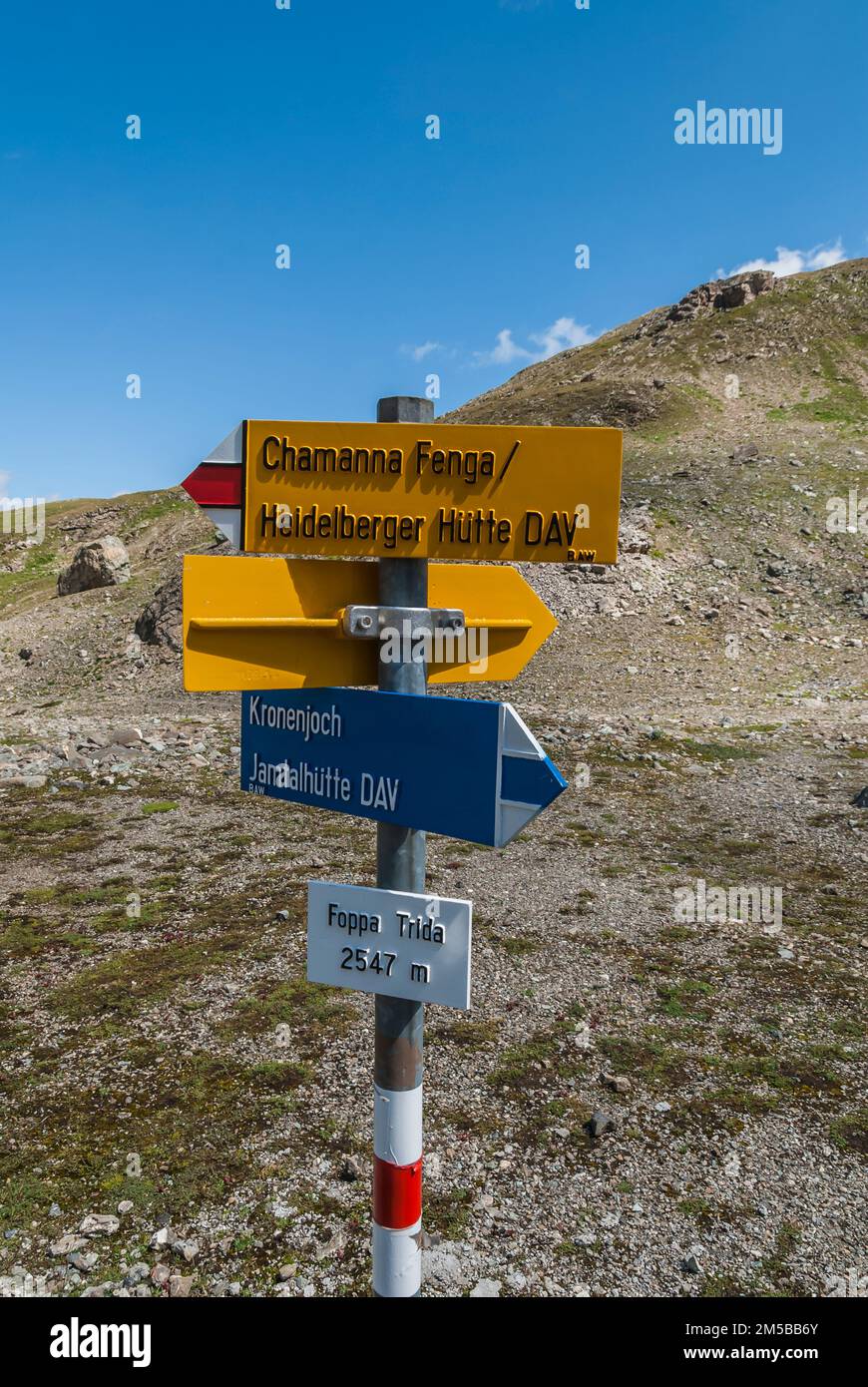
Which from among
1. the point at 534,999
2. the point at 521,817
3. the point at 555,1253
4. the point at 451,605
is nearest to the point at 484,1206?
the point at 555,1253

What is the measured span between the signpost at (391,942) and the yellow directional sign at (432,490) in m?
1.18

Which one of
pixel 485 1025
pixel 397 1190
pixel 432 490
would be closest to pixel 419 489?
pixel 432 490

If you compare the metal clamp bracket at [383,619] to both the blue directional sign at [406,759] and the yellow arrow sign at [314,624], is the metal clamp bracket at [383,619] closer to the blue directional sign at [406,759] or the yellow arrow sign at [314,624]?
the yellow arrow sign at [314,624]

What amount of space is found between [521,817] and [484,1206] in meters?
3.25

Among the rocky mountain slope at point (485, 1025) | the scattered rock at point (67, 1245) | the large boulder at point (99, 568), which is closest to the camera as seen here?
the scattered rock at point (67, 1245)

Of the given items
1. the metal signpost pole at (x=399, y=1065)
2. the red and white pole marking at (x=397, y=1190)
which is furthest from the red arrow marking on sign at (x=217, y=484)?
the red and white pole marking at (x=397, y=1190)

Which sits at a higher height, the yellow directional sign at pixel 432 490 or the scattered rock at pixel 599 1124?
the yellow directional sign at pixel 432 490

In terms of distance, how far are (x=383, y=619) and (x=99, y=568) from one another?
1169 inches

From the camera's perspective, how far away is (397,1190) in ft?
9.50

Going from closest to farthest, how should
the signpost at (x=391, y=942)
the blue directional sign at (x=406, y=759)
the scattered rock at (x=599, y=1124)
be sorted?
the blue directional sign at (x=406, y=759) → the signpost at (x=391, y=942) → the scattered rock at (x=599, y=1124)

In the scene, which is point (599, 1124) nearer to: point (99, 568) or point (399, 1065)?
point (399, 1065)

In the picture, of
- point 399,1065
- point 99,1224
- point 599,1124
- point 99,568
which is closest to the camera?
point 399,1065

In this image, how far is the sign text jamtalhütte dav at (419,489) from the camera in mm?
2688

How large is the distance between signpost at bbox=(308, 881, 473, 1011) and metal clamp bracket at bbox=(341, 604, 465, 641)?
0.87 m
